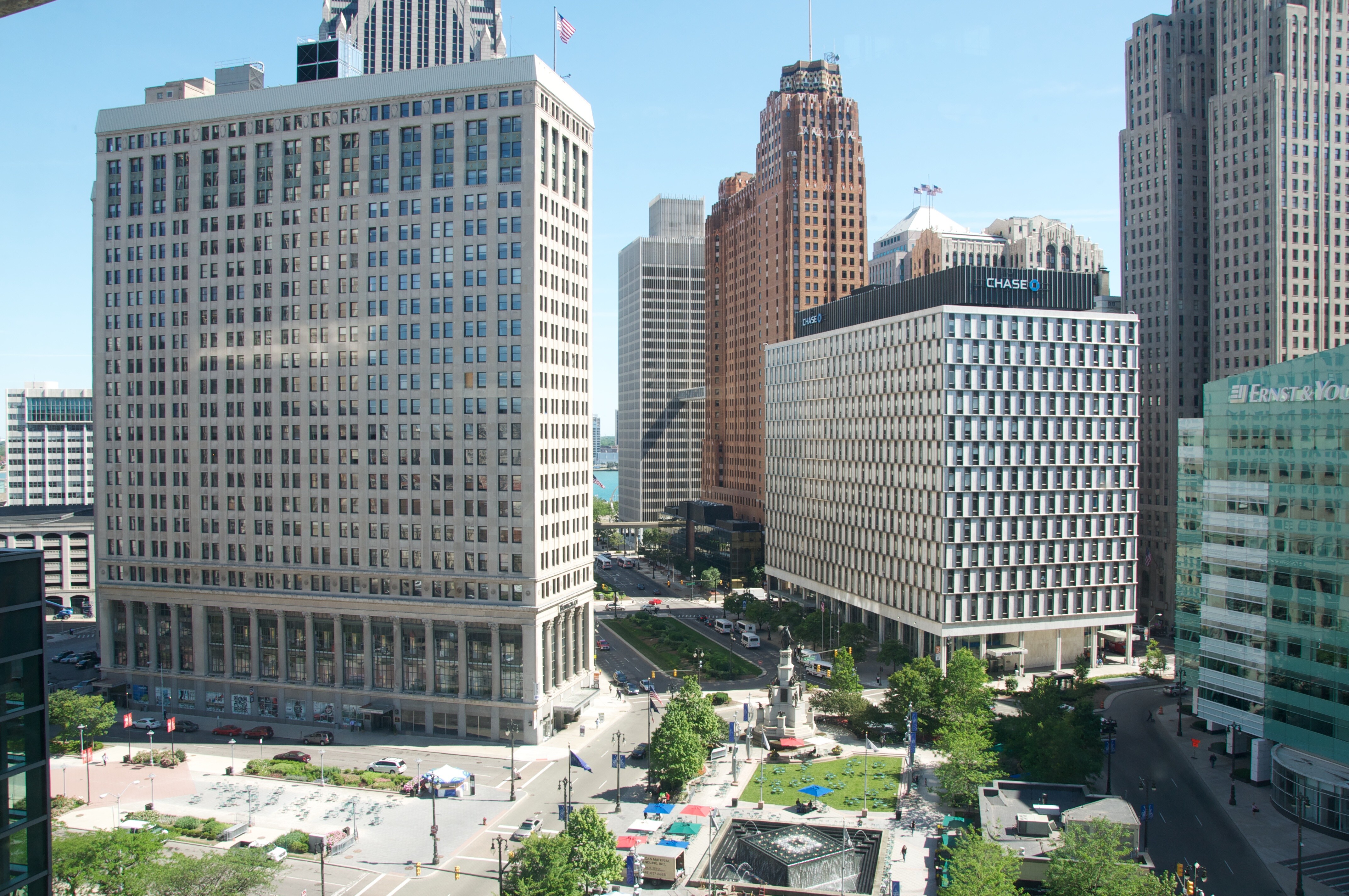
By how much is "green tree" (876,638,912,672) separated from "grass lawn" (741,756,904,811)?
88.9ft

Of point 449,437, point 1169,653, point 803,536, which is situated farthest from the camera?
point 803,536

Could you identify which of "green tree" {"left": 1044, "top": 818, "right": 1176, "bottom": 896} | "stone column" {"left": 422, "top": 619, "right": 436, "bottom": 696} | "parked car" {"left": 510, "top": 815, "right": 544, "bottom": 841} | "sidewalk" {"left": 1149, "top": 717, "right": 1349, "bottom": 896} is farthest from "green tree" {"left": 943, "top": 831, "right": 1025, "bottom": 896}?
"stone column" {"left": 422, "top": 619, "right": 436, "bottom": 696}

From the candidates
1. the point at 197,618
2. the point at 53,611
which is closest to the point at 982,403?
the point at 197,618

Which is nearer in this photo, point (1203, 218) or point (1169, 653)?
point (1169, 653)

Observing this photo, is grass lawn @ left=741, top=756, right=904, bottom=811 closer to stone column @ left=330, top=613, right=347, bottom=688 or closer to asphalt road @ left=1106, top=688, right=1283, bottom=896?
asphalt road @ left=1106, top=688, right=1283, bottom=896

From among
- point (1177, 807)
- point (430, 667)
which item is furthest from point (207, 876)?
point (1177, 807)

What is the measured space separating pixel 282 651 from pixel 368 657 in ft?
38.6

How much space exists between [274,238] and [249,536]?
3574 centimetres

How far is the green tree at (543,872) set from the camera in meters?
56.2

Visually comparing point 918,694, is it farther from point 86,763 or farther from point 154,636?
point 154,636

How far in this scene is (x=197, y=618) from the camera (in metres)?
115

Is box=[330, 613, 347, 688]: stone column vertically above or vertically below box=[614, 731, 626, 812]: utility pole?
above

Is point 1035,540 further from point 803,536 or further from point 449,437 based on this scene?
point 449,437

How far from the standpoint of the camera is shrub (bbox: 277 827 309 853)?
7394 cm
